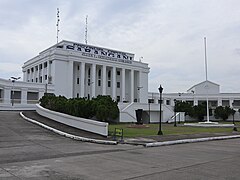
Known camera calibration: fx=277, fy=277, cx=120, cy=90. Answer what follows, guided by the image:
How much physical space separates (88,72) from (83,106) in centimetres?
4726

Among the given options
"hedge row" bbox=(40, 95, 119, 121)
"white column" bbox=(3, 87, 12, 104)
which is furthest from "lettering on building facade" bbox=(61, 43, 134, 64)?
"hedge row" bbox=(40, 95, 119, 121)

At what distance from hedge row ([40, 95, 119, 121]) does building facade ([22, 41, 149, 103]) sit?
3059 centimetres

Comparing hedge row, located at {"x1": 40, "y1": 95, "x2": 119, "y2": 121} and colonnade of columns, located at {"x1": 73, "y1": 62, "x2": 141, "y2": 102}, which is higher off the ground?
colonnade of columns, located at {"x1": 73, "y1": 62, "x2": 141, "y2": 102}

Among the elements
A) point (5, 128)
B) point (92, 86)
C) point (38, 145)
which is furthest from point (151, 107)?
point (38, 145)

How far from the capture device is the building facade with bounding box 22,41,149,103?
210 ft

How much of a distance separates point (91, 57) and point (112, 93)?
11.1 meters

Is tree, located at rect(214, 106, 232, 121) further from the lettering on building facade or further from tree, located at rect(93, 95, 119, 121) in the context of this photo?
tree, located at rect(93, 95, 119, 121)

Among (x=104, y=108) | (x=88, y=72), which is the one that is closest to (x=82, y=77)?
(x=88, y=72)

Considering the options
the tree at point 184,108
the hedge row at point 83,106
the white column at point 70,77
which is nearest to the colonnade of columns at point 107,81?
the white column at point 70,77

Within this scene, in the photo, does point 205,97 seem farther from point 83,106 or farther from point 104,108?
point 83,106

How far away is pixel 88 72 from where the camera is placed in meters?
71.4

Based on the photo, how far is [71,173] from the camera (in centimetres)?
815

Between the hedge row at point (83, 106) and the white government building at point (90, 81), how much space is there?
→ 16953mm

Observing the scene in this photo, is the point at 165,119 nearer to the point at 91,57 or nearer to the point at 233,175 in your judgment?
the point at 91,57
